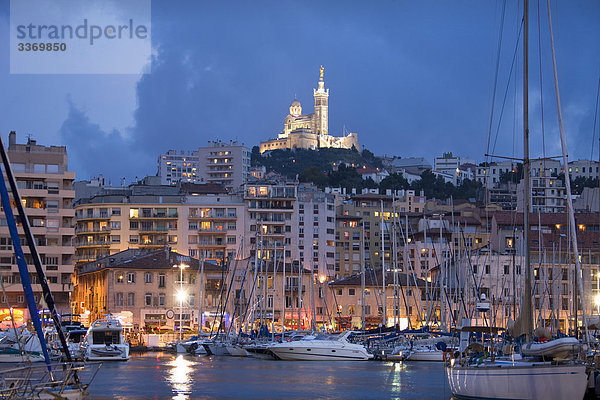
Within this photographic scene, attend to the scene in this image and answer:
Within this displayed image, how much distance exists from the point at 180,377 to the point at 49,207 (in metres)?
49.9

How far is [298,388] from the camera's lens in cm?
4791

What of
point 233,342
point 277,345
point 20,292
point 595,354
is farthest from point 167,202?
point 595,354

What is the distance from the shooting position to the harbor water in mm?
44812

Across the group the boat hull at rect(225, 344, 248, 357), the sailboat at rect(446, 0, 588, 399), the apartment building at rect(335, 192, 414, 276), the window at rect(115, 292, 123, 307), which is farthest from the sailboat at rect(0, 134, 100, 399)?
the apartment building at rect(335, 192, 414, 276)

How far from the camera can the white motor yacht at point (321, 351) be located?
7212 cm

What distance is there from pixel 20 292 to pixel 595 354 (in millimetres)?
69638

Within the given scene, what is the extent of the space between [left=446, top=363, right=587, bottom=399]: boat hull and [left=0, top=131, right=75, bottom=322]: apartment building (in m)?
69.4

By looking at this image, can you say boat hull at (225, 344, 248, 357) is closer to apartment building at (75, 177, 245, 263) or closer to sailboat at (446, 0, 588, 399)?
sailboat at (446, 0, 588, 399)

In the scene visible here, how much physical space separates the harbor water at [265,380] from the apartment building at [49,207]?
29.9 m

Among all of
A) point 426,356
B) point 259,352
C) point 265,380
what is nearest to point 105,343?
point 259,352

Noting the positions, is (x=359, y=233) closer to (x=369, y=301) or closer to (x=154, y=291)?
(x=369, y=301)

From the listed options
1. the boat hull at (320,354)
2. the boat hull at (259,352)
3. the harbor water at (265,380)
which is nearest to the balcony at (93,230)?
the boat hull at (259,352)

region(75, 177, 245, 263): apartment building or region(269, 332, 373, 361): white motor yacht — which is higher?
region(75, 177, 245, 263): apartment building

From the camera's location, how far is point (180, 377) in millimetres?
54281
